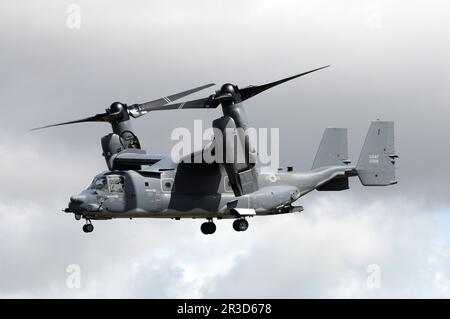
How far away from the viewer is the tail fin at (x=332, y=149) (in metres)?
59.5

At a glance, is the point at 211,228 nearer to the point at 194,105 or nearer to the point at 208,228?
the point at 208,228

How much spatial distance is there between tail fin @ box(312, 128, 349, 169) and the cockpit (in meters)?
11.5

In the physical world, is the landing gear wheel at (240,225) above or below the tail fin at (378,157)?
below

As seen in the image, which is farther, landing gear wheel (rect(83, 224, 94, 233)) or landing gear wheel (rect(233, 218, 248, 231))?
landing gear wheel (rect(233, 218, 248, 231))

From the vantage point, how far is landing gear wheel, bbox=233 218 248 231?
2183 inches

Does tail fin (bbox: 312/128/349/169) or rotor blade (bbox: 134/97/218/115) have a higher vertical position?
rotor blade (bbox: 134/97/218/115)

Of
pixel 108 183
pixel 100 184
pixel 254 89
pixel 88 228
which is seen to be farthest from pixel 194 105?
pixel 88 228

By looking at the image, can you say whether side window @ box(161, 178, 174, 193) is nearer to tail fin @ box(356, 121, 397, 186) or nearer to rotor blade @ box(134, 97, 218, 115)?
rotor blade @ box(134, 97, 218, 115)

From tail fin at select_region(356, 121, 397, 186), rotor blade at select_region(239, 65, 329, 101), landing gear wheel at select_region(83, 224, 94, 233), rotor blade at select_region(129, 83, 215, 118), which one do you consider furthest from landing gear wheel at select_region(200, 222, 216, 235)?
rotor blade at select_region(239, 65, 329, 101)

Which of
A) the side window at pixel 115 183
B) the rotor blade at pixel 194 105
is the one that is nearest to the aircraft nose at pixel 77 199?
the side window at pixel 115 183

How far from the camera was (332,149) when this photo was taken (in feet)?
196

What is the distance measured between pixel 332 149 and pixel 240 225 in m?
7.52

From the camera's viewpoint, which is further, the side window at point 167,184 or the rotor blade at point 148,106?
the rotor blade at point 148,106

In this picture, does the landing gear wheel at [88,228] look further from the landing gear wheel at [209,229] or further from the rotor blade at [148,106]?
the rotor blade at [148,106]
